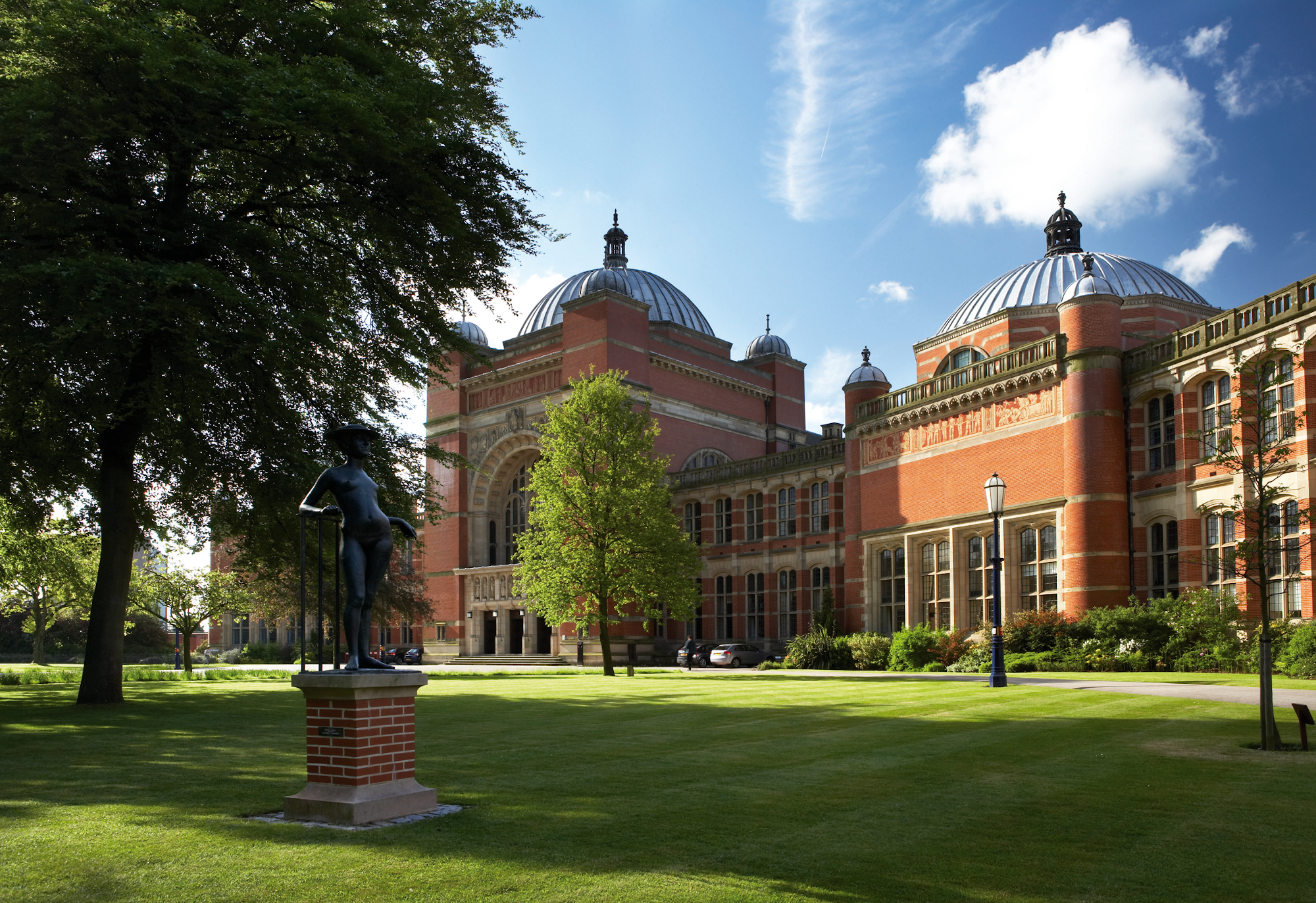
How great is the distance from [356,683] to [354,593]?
849 millimetres

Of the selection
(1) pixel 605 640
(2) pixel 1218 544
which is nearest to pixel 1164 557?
(2) pixel 1218 544

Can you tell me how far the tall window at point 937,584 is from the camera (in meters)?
35.8

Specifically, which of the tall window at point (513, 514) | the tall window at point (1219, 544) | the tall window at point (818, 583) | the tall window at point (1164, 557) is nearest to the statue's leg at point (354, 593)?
the tall window at point (1219, 544)

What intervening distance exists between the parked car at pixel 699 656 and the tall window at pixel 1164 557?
19.4 meters

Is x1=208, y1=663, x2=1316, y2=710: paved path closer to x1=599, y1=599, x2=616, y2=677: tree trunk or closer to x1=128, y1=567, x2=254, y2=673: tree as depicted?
x1=599, y1=599, x2=616, y2=677: tree trunk

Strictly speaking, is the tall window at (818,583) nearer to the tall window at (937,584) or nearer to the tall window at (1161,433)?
the tall window at (937,584)

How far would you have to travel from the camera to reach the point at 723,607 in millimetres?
49250

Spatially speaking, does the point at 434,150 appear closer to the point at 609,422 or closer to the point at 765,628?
the point at 609,422

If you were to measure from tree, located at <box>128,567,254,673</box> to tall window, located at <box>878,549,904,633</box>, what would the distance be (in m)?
27.0

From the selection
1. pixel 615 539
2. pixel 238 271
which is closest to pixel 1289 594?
pixel 615 539

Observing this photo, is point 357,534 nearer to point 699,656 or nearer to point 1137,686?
point 1137,686

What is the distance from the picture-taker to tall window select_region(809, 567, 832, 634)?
43.9 meters

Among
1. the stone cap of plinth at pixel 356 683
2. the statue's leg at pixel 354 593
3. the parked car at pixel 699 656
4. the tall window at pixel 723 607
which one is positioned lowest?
the parked car at pixel 699 656

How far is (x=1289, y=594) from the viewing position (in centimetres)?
2477
